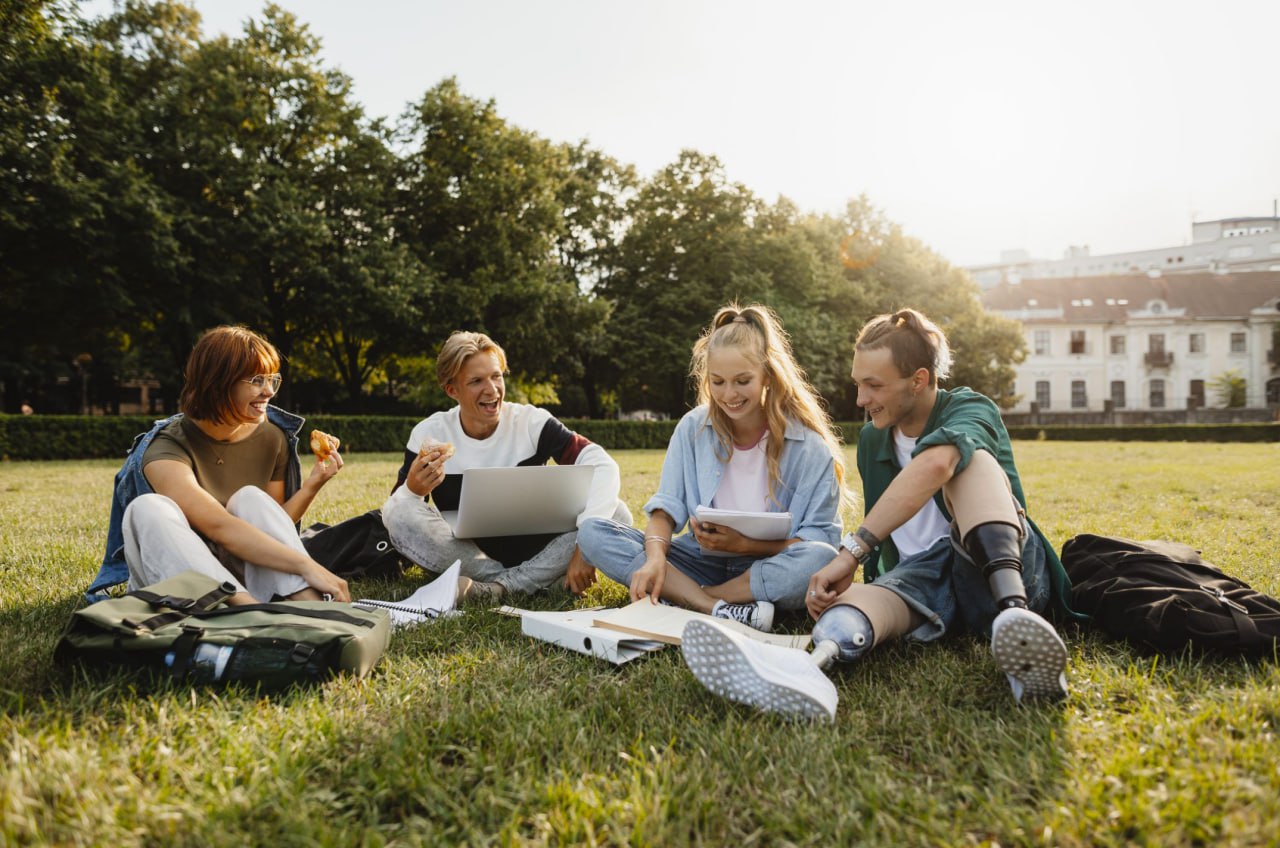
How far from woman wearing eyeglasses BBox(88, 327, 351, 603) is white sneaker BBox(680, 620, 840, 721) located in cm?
159

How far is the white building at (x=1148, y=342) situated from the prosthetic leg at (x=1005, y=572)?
167ft

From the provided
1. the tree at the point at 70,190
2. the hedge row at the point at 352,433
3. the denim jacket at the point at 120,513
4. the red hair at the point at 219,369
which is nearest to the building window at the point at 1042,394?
the hedge row at the point at 352,433

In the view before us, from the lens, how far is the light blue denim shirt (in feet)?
10.9

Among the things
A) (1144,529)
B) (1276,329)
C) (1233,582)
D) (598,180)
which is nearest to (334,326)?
(598,180)

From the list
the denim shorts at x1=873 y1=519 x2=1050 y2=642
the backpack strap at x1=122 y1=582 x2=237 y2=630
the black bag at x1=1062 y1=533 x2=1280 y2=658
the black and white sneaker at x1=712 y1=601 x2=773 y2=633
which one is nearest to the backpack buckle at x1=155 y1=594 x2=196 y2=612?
the backpack strap at x1=122 y1=582 x2=237 y2=630

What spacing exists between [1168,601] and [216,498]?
3.38 meters

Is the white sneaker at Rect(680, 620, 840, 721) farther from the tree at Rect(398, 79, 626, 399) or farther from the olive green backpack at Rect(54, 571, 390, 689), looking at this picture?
the tree at Rect(398, 79, 626, 399)

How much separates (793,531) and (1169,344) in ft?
185

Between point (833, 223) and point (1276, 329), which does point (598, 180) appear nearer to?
point (833, 223)

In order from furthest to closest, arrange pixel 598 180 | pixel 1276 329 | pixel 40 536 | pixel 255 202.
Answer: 1. pixel 1276 329
2. pixel 598 180
3. pixel 255 202
4. pixel 40 536

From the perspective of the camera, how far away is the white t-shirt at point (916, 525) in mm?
3043

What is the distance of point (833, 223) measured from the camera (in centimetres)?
3262


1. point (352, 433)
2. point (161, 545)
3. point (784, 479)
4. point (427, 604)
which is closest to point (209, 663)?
point (161, 545)

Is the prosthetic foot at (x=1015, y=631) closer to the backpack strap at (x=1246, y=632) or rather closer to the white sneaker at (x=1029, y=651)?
the white sneaker at (x=1029, y=651)
